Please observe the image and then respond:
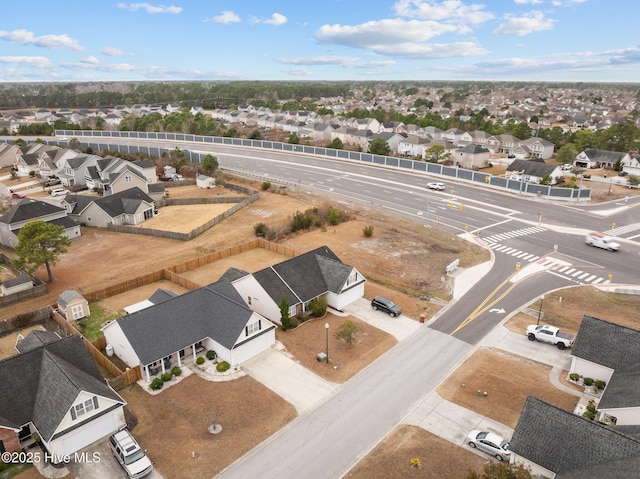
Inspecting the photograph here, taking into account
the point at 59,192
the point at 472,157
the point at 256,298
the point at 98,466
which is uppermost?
the point at 472,157

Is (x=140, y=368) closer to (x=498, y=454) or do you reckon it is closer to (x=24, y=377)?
(x=24, y=377)

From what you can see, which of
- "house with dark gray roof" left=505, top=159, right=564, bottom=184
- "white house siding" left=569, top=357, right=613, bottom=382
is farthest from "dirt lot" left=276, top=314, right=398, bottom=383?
"house with dark gray roof" left=505, top=159, right=564, bottom=184

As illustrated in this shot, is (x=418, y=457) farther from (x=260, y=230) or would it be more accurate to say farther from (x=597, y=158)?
(x=597, y=158)

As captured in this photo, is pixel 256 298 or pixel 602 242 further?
pixel 602 242

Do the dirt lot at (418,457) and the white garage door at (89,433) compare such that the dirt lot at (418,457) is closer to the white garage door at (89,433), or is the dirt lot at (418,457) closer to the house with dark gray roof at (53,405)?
the white garage door at (89,433)

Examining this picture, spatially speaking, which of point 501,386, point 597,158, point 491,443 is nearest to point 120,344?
point 491,443

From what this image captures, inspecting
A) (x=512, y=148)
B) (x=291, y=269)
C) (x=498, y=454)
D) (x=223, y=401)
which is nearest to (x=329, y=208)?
(x=291, y=269)
